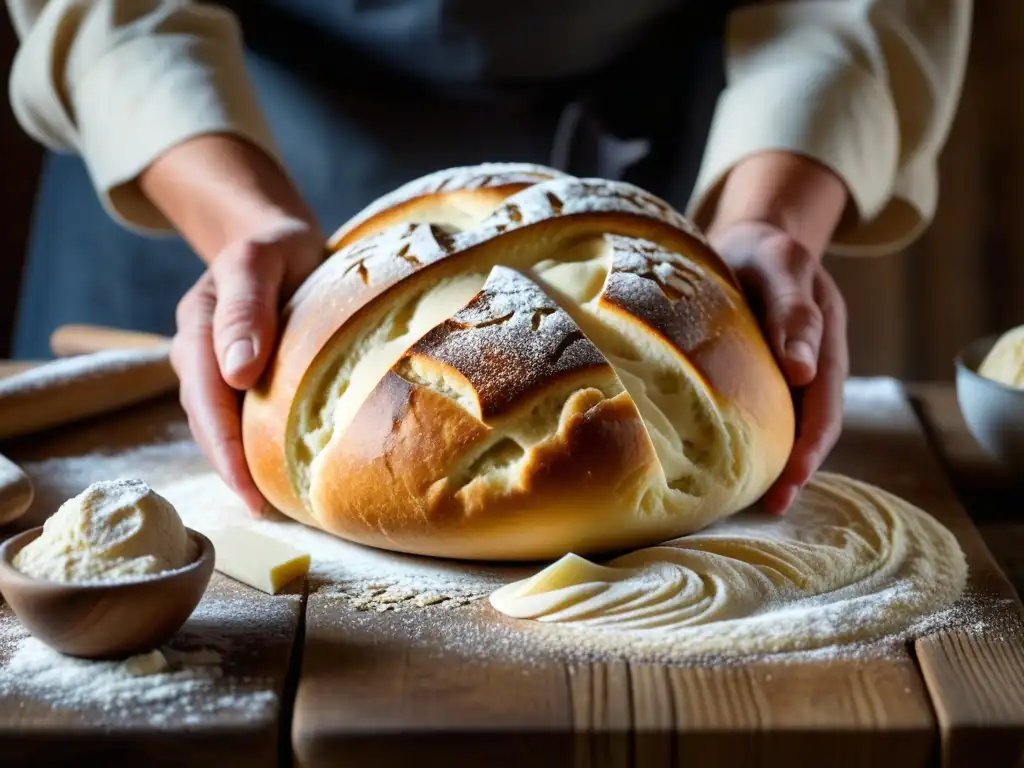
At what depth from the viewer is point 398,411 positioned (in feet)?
3.65

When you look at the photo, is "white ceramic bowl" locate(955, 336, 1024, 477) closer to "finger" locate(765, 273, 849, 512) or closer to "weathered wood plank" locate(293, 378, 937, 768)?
"finger" locate(765, 273, 849, 512)

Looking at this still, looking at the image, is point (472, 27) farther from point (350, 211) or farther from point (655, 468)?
point (655, 468)

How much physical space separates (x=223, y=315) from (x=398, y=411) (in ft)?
0.97

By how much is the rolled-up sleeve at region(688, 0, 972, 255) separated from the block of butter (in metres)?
0.93

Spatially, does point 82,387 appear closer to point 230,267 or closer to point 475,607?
point 230,267

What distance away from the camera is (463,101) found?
204 centimetres

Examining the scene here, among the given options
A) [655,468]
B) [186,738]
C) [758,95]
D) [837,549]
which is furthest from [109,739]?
[758,95]

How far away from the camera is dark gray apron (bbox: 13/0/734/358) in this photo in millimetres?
1949

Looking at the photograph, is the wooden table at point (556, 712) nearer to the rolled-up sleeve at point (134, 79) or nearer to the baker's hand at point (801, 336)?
the baker's hand at point (801, 336)

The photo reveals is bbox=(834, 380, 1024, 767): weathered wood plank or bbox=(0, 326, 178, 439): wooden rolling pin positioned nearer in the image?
bbox=(834, 380, 1024, 767): weathered wood plank

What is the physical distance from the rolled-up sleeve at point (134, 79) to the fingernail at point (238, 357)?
60 centimetres

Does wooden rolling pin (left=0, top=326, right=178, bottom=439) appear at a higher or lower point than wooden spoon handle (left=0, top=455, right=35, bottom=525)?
lower

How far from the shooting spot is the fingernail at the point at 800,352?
128 centimetres

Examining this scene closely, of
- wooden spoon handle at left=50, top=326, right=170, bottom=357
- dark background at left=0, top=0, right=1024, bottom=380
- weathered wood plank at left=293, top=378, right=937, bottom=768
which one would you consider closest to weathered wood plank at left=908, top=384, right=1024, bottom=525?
weathered wood plank at left=293, top=378, right=937, bottom=768
